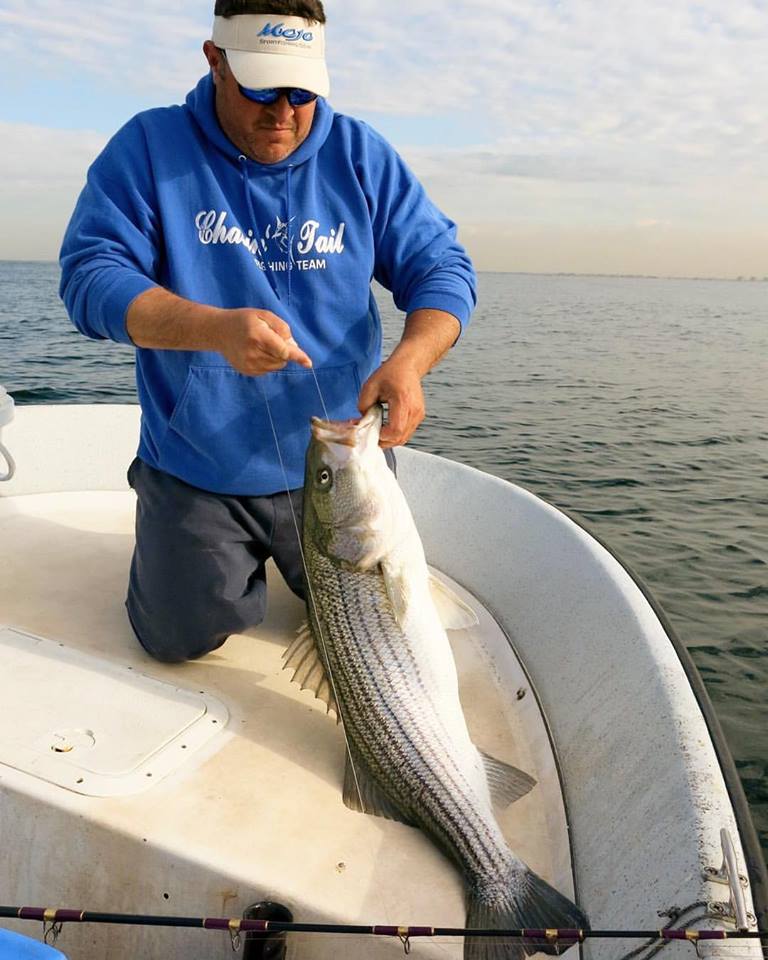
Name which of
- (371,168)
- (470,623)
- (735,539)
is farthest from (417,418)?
(735,539)

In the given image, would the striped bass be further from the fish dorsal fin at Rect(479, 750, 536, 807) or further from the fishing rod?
the fishing rod

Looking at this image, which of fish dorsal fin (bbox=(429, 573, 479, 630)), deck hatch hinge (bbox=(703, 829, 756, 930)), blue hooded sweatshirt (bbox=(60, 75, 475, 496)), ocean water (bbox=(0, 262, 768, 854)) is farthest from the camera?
ocean water (bbox=(0, 262, 768, 854))

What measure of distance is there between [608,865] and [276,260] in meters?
2.48

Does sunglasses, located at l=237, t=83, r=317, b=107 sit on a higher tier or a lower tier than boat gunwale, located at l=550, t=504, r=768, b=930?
higher

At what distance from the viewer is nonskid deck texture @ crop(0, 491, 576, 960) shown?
2.50 metres

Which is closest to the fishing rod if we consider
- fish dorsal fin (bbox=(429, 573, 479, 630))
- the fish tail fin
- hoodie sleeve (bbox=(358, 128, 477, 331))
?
the fish tail fin

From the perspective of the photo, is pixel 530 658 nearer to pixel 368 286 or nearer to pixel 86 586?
pixel 368 286

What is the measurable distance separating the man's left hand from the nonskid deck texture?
3.89 ft

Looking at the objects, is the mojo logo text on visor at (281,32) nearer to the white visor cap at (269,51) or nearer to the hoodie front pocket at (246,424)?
the white visor cap at (269,51)

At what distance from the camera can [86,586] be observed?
434 centimetres

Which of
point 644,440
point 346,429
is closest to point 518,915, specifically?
point 346,429

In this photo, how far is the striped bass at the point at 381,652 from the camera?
9.05 feet

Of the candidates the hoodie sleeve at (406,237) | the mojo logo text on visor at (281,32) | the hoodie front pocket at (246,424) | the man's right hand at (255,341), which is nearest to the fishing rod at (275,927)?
the man's right hand at (255,341)

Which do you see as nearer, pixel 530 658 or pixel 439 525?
pixel 530 658
